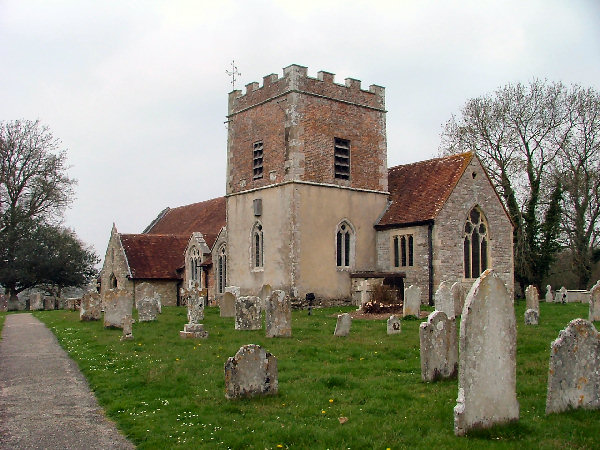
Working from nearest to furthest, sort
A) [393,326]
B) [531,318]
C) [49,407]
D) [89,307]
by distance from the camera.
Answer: [49,407] → [393,326] → [531,318] → [89,307]

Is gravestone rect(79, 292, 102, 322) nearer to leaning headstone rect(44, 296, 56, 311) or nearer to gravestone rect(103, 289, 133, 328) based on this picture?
gravestone rect(103, 289, 133, 328)

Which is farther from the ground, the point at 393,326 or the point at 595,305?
the point at 595,305

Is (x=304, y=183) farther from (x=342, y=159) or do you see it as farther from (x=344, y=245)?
(x=344, y=245)

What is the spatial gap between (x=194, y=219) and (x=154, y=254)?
5.67 meters

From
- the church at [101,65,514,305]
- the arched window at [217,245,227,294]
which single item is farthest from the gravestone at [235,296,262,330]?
the arched window at [217,245,227,294]

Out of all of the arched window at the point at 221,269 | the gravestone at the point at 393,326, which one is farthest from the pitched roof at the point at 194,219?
the gravestone at the point at 393,326

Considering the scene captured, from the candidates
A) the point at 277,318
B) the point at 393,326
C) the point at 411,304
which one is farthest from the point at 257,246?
the point at 393,326

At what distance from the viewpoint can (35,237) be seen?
40406mm

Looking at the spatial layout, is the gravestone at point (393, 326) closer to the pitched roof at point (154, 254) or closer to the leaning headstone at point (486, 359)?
the leaning headstone at point (486, 359)

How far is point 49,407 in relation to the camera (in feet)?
28.4


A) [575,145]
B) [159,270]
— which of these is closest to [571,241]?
[575,145]

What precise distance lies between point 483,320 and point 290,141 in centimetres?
1978

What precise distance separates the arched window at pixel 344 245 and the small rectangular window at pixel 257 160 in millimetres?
4239

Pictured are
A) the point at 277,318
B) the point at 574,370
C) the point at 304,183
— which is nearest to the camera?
the point at 574,370
